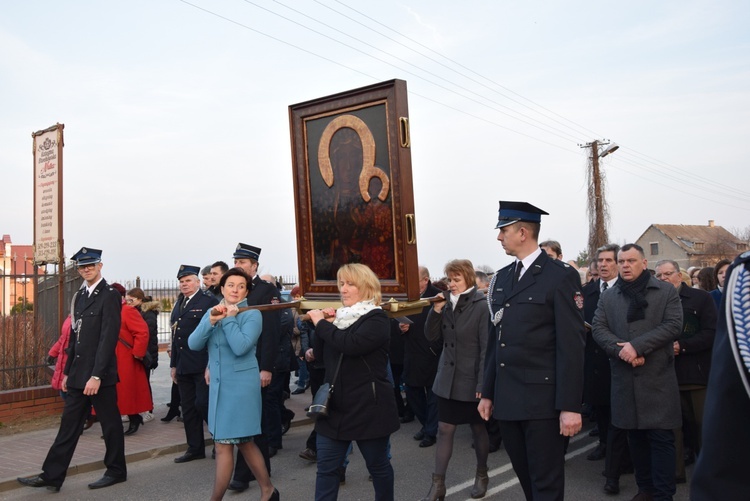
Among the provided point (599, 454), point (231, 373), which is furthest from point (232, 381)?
point (599, 454)

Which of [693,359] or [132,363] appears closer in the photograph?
[693,359]

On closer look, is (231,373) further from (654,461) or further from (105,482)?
(654,461)

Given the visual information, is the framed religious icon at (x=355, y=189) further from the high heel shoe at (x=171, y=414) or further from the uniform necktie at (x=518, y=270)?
the high heel shoe at (x=171, y=414)

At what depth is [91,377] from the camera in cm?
611

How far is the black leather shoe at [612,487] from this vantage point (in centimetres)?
590

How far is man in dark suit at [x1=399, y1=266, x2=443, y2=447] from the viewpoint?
309 inches

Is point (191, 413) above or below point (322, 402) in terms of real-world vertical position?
below

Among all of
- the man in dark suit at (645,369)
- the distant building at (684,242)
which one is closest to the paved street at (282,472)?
the man in dark suit at (645,369)

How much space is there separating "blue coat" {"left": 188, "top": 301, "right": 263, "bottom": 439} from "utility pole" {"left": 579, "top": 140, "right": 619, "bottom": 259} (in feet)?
89.2

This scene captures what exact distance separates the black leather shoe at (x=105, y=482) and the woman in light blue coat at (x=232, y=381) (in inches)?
66.1

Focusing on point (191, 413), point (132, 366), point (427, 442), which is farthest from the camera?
point (132, 366)

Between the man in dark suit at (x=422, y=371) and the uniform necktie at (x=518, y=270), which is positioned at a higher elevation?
the uniform necktie at (x=518, y=270)

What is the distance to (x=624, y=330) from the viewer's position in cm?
557

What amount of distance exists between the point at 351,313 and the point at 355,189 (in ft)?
5.32
